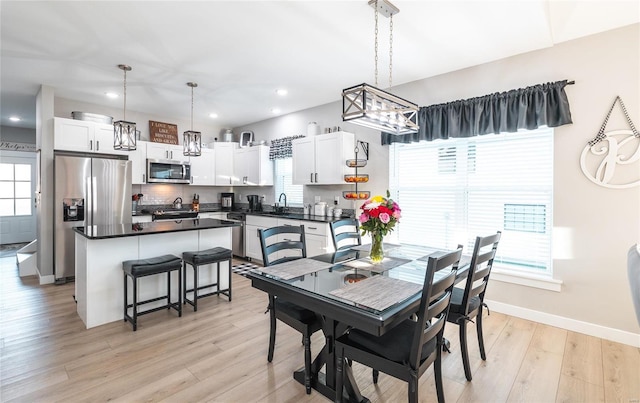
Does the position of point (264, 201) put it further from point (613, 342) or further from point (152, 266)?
point (613, 342)

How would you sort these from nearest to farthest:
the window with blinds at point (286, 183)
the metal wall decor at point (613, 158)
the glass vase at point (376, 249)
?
the glass vase at point (376, 249)
the metal wall decor at point (613, 158)
the window with blinds at point (286, 183)

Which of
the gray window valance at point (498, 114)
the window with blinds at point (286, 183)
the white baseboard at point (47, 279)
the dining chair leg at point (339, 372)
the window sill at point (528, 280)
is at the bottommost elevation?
the white baseboard at point (47, 279)

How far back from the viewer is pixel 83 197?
15.0 feet

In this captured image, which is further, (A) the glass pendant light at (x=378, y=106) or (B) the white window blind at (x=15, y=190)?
(B) the white window blind at (x=15, y=190)

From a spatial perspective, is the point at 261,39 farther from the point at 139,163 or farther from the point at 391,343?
the point at 139,163

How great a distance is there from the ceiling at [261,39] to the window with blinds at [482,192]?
3.11 feet

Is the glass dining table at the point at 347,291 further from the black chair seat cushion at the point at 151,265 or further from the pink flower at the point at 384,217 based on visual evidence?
the black chair seat cushion at the point at 151,265

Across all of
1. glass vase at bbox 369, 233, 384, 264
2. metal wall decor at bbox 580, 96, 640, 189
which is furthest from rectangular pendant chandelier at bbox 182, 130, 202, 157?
metal wall decor at bbox 580, 96, 640, 189

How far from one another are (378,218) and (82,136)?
477 centimetres

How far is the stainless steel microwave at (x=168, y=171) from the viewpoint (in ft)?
18.0

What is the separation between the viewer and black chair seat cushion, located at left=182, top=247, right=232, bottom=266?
3379mm

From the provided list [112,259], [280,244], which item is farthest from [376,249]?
[112,259]

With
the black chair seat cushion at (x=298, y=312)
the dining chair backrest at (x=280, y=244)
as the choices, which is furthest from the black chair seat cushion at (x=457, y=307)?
the dining chair backrest at (x=280, y=244)

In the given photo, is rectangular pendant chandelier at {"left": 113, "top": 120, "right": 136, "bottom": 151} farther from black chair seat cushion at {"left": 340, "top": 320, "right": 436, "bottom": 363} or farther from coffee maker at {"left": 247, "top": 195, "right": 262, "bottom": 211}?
black chair seat cushion at {"left": 340, "top": 320, "right": 436, "bottom": 363}
